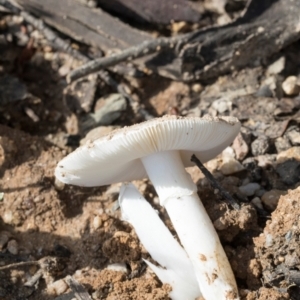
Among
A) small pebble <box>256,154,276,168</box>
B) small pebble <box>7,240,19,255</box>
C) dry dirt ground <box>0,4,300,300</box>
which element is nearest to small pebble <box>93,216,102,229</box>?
dry dirt ground <box>0,4,300,300</box>

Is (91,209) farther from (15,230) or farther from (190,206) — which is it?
(190,206)

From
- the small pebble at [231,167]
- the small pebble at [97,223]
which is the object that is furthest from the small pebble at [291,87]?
the small pebble at [97,223]

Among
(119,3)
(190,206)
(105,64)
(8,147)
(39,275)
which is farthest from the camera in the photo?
(119,3)

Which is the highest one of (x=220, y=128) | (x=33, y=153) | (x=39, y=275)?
(x=220, y=128)

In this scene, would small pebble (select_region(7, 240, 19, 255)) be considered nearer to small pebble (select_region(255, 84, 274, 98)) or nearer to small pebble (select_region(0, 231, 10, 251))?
small pebble (select_region(0, 231, 10, 251))

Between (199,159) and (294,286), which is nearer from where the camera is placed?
(294,286)

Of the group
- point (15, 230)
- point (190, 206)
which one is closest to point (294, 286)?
point (190, 206)

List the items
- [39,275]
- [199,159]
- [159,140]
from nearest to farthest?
[159,140]
[39,275]
[199,159]
